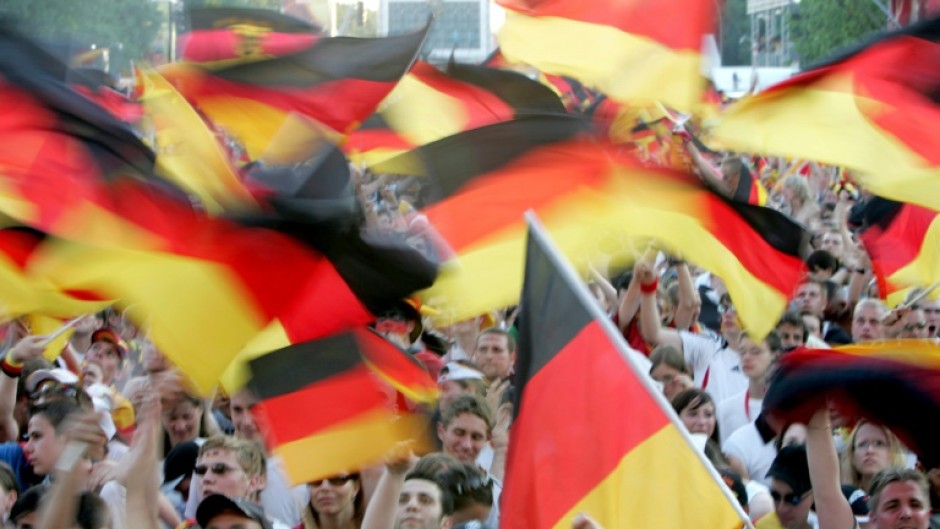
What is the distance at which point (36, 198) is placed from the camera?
6219 millimetres

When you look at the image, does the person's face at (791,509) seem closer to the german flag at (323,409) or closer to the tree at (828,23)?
the german flag at (323,409)

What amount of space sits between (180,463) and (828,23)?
46.5 m

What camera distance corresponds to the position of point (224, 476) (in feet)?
20.0

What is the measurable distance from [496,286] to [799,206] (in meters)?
8.87

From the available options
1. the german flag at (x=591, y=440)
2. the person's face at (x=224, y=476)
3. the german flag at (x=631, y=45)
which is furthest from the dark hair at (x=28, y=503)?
the german flag at (x=631, y=45)

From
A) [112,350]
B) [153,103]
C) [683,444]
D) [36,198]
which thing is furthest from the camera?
[112,350]

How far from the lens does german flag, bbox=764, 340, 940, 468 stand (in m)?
4.87

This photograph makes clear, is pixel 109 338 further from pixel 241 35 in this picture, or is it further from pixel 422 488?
pixel 422 488

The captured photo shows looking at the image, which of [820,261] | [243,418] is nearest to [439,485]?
[243,418]

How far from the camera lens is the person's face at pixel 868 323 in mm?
9039

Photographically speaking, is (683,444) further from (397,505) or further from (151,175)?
(151,175)

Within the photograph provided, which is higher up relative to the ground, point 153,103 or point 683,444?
point 683,444

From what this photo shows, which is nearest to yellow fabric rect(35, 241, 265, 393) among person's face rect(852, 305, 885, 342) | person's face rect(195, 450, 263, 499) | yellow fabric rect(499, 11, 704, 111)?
person's face rect(195, 450, 263, 499)

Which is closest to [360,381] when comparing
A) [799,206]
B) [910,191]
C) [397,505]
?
[397,505]
